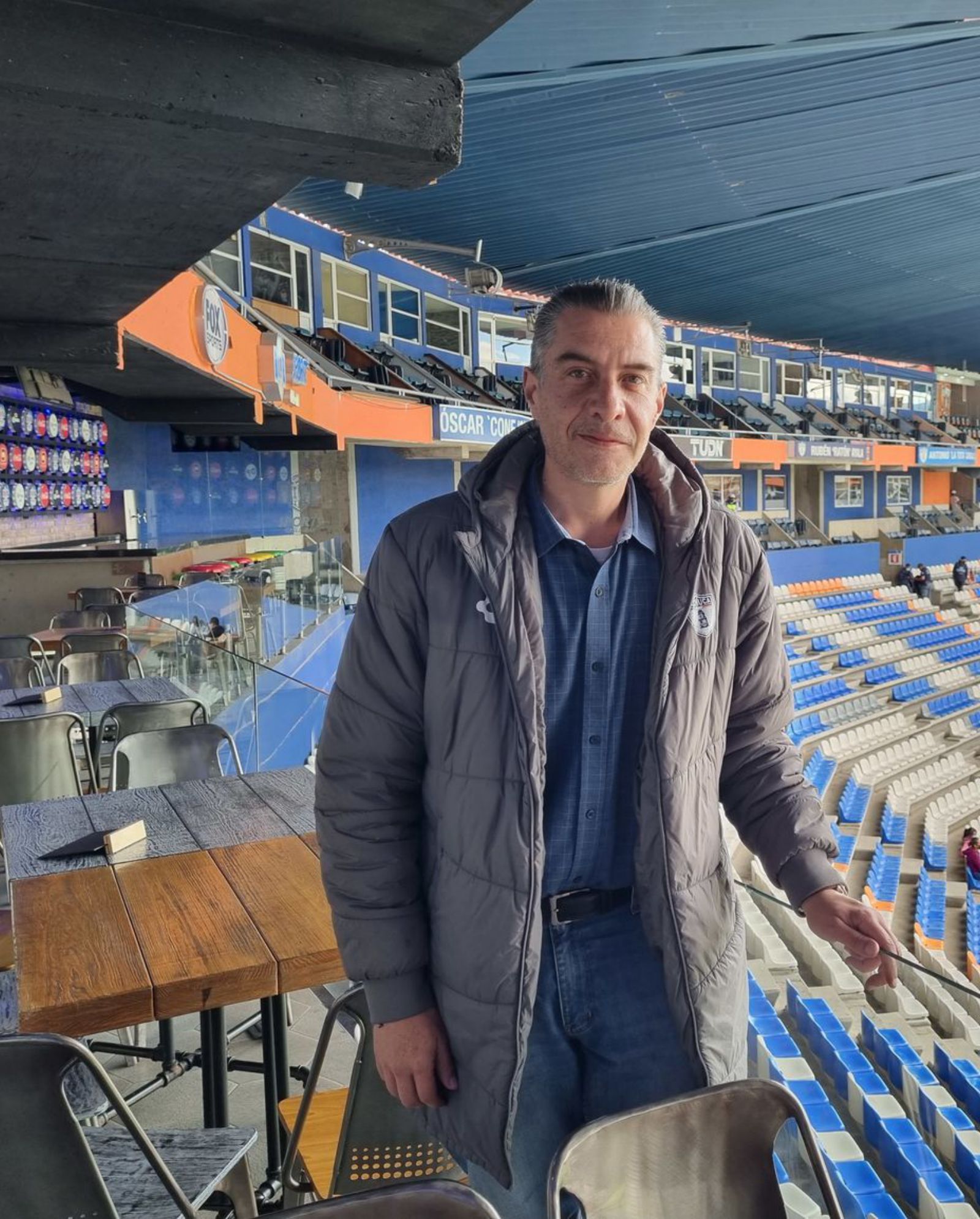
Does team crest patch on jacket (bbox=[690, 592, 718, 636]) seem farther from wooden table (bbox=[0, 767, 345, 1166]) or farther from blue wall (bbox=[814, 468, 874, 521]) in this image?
blue wall (bbox=[814, 468, 874, 521])

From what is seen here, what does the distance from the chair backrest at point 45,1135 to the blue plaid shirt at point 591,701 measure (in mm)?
712

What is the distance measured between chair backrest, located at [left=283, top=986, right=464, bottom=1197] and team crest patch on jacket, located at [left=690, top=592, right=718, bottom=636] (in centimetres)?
79

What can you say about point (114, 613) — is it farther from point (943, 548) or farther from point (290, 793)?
point (943, 548)

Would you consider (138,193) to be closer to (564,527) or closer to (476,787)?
(564,527)

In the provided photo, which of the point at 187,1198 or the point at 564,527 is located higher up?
the point at 564,527

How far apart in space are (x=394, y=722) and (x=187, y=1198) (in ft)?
2.99

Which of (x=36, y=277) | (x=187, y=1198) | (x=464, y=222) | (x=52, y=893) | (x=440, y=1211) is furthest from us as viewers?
(x=464, y=222)

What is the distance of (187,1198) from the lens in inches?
61.7

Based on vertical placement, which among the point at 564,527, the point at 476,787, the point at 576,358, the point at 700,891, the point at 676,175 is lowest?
A: the point at 700,891

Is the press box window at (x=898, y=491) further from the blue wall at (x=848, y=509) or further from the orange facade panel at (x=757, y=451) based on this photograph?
the orange facade panel at (x=757, y=451)

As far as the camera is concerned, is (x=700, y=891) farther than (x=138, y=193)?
No

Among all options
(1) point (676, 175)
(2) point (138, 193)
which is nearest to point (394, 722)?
(2) point (138, 193)

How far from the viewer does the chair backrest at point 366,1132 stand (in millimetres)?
1585

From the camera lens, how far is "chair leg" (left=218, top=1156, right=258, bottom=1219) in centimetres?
174
